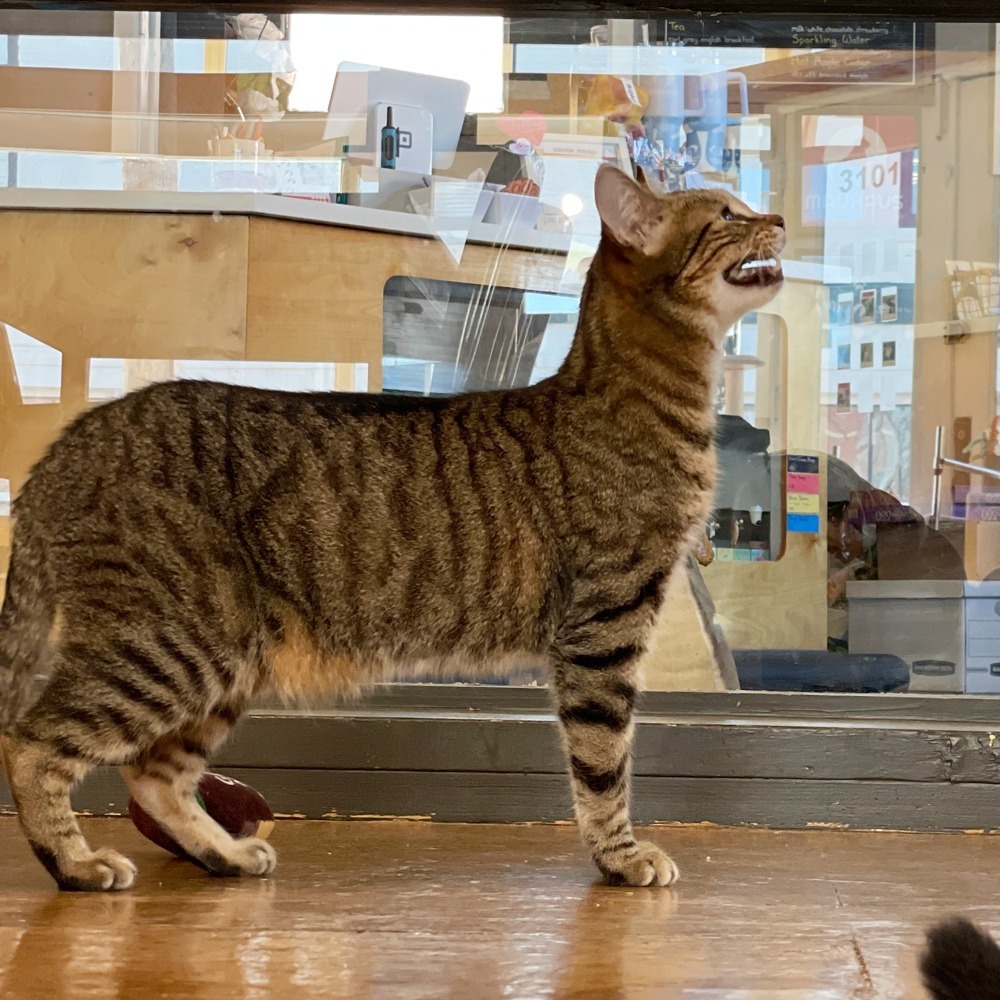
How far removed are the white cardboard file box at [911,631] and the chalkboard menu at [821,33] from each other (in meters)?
1.02

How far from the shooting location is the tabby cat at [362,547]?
1923 mm

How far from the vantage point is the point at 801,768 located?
8.21 ft

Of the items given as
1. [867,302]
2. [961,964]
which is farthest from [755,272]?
[961,964]

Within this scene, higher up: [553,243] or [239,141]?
[239,141]

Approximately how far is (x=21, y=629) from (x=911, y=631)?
1615 mm

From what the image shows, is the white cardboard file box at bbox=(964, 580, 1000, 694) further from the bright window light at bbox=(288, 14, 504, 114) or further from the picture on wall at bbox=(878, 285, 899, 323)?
the bright window light at bbox=(288, 14, 504, 114)

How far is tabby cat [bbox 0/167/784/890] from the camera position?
1923 millimetres

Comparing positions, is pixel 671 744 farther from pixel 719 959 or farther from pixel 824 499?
pixel 719 959

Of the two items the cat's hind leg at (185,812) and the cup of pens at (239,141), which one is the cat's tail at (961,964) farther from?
the cup of pens at (239,141)

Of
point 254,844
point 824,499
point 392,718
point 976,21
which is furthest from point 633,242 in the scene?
point 254,844

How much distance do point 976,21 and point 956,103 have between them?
5.9 inches

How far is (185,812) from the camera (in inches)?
82.9

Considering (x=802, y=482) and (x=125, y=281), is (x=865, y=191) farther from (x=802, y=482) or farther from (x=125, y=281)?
(x=125, y=281)

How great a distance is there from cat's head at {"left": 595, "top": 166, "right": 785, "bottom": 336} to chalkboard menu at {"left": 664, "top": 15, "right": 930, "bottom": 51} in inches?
17.7
